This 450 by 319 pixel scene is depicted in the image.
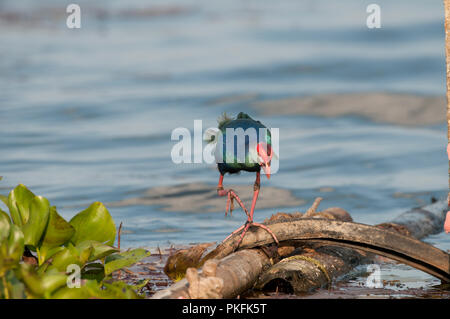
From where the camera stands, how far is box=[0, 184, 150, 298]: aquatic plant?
13.9 ft

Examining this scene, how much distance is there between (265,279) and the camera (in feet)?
18.2

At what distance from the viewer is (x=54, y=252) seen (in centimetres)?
485

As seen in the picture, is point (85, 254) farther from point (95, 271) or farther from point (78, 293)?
point (95, 271)

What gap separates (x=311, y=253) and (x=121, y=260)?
66.8 inches

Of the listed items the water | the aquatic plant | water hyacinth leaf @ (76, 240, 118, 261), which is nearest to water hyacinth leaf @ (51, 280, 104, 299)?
the aquatic plant

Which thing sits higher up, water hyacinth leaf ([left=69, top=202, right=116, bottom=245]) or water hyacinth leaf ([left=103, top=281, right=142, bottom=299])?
water hyacinth leaf ([left=69, top=202, right=116, bottom=245])

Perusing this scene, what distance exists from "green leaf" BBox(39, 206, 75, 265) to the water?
9.78ft

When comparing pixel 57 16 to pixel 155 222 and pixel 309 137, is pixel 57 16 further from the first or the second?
pixel 155 222

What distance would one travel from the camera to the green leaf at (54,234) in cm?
469

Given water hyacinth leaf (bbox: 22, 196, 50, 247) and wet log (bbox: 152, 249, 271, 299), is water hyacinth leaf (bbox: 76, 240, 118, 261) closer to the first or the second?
water hyacinth leaf (bbox: 22, 196, 50, 247)

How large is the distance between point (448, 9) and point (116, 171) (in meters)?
7.00

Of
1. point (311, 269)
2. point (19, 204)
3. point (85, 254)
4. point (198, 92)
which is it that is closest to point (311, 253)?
point (311, 269)

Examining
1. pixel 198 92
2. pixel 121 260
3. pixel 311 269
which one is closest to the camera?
pixel 121 260
